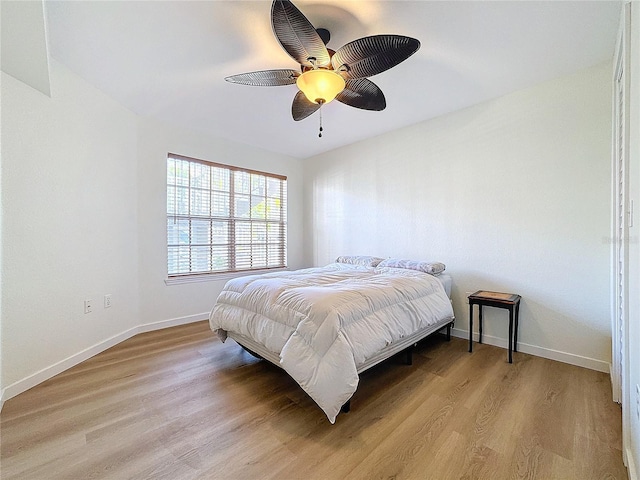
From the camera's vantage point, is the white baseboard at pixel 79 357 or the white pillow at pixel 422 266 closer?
the white baseboard at pixel 79 357

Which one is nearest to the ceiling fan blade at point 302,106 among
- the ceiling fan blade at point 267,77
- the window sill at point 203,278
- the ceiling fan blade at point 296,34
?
the ceiling fan blade at point 267,77

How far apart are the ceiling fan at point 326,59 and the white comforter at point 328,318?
4.76ft

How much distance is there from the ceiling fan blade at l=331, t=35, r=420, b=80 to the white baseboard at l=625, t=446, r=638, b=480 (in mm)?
2303

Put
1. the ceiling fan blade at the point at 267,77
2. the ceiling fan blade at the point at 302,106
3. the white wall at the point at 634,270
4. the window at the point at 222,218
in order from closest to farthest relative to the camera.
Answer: the white wall at the point at 634,270 → the ceiling fan blade at the point at 267,77 → the ceiling fan blade at the point at 302,106 → the window at the point at 222,218

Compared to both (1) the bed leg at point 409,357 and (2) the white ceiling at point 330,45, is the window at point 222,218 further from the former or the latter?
(1) the bed leg at point 409,357

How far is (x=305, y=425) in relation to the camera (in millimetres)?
1648

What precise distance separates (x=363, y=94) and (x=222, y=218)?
2.72 metres

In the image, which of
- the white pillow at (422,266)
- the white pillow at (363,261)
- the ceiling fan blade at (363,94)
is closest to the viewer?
the ceiling fan blade at (363,94)

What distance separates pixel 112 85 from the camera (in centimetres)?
261

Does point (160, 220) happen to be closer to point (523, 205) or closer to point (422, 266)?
point (422, 266)

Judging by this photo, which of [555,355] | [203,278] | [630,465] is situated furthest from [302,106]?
[555,355]

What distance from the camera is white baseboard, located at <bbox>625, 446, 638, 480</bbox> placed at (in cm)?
121

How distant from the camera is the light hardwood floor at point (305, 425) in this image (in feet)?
4.42

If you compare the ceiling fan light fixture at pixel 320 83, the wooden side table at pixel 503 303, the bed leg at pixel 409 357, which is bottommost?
the bed leg at pixel 409 357
